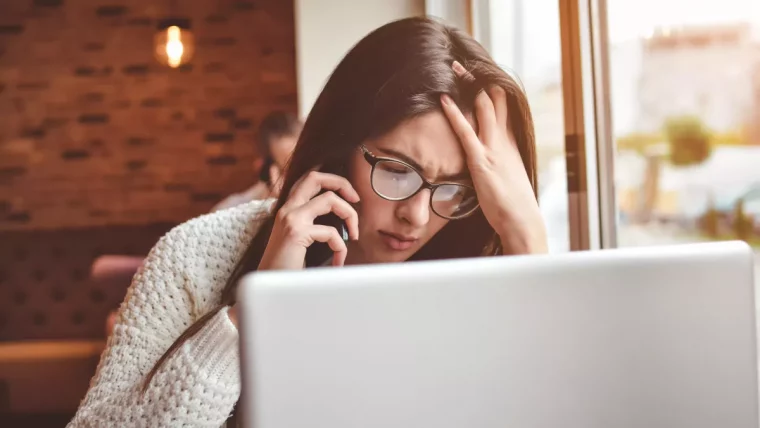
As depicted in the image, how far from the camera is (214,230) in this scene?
41.1 inches

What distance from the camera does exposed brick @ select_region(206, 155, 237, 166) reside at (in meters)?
4.31

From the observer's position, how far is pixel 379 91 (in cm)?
102

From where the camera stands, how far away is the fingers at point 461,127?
1.04 m

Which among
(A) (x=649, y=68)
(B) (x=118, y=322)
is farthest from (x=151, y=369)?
(A) (x=649, y=68)

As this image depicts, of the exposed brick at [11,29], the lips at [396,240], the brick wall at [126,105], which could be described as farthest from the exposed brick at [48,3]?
the lips at [396,240]

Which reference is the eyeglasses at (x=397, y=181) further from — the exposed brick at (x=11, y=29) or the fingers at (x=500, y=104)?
the exposed brick at (x=11, y=29)

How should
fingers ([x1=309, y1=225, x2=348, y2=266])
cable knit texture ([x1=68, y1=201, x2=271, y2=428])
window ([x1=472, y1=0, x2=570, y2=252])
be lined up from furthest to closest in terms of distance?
window ([x1=472, y1=0, x2=570, y2=252]) < fingers ([x1=309, y1=225, x2=348, y2=266]) < cable knit texture ([x1=68, y1=201, x2=271, y2=428])

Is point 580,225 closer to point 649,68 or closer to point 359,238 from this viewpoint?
point 649,68

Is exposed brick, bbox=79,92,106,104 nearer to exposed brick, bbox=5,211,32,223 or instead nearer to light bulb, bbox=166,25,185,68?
light bulb, bbox=166,25,185,68

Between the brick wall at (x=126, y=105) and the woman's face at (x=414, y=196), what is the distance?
3.34 meters

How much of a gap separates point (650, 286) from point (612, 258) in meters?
0.03

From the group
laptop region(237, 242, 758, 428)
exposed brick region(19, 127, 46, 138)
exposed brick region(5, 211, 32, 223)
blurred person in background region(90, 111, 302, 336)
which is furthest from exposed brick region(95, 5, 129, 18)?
laptop region(237, 242, 758, 428)

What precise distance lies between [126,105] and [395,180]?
11.8ft

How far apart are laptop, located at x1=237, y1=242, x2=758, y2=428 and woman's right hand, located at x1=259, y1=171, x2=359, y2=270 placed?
42 centimetres
